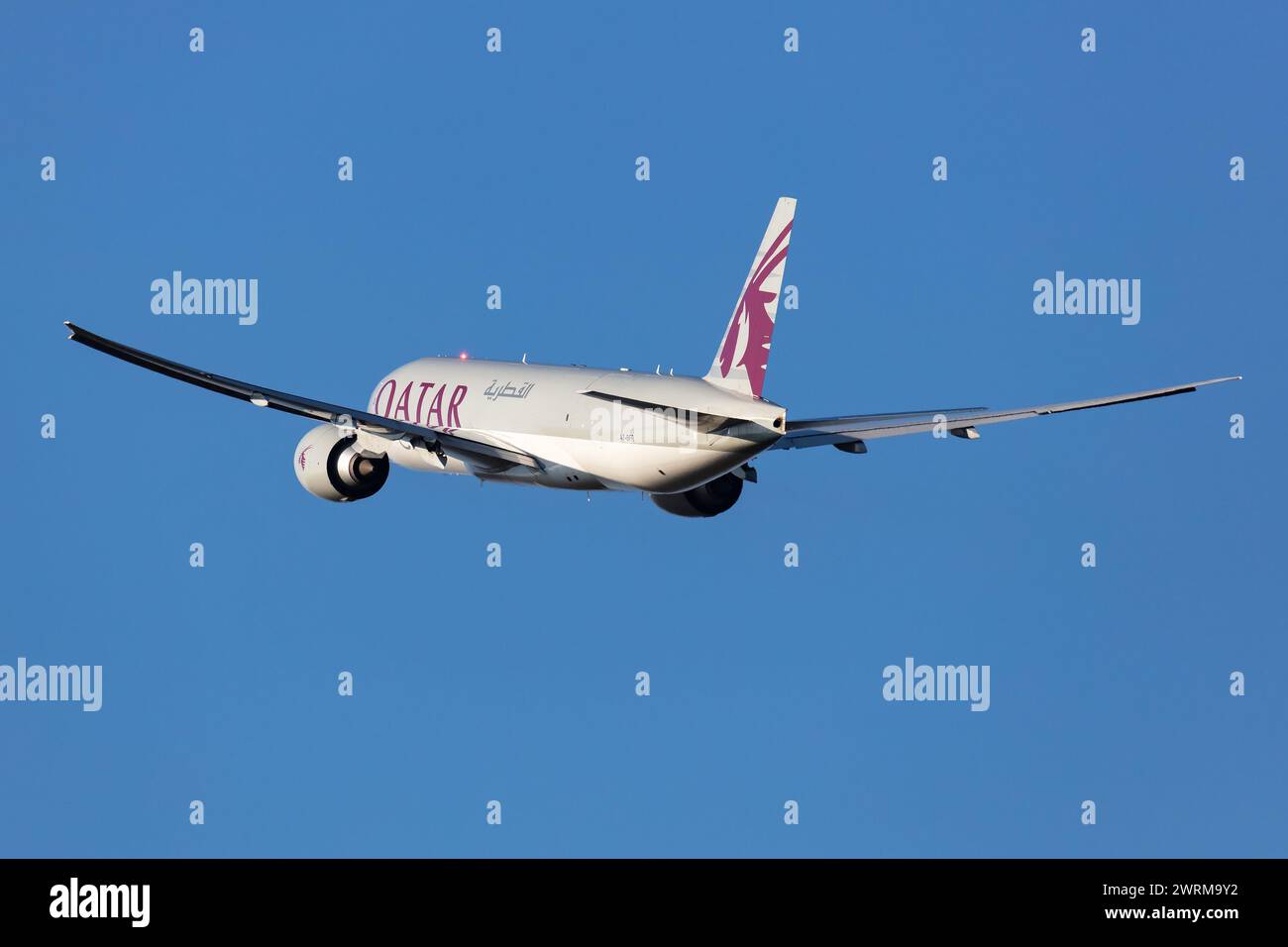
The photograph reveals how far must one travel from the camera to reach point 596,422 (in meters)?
68.7

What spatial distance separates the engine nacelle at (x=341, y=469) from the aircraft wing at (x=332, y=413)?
1.68 meters

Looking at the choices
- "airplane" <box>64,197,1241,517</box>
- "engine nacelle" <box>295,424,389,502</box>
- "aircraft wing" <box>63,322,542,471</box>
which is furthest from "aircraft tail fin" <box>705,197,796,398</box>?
"engine nacelle" <box>295,424,389,502</box>

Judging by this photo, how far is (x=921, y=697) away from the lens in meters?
73.6

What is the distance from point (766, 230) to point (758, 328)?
2.61 m

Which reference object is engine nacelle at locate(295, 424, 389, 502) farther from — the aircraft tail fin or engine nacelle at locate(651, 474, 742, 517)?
the aircraft tail fin

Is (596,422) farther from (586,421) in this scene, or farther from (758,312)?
(758,312)

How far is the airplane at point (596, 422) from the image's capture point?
213ft

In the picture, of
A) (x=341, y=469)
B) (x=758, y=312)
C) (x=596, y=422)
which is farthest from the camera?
(x=341, y=469)

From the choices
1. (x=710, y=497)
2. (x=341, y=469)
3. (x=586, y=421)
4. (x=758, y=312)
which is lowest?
(x=710, y=497)

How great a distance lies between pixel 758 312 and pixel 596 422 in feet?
20.0

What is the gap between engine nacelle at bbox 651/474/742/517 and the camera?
73.7m

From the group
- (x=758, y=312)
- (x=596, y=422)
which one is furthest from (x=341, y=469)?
(x=758, y=312)

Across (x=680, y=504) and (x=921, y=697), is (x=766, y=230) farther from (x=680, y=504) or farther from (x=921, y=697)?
(x=921, y=697)
